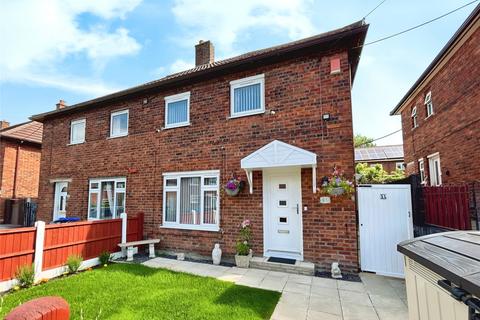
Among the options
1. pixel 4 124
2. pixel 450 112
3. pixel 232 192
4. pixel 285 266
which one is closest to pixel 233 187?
pixel 232 192

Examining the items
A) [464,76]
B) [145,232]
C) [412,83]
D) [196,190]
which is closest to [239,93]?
[196,190]

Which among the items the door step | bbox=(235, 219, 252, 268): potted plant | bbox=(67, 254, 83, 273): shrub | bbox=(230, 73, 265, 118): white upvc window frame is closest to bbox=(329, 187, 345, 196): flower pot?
the door step

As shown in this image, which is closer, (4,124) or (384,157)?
(4,124)

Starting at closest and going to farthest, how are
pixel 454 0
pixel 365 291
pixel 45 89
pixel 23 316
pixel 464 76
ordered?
pixel 23 316 < pixel 365 291 < pixel 454 0 < pixel 464 76 < pixel 45 89

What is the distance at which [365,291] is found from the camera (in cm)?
480

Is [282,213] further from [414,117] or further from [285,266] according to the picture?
[414,117]

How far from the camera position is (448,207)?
19.9 feet

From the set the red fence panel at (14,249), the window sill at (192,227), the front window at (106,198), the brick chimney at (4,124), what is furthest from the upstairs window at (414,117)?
the brick chimney at (4,124)

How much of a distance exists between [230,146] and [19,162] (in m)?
16.2

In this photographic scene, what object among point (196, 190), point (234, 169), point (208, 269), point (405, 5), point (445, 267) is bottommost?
point (208, 269)

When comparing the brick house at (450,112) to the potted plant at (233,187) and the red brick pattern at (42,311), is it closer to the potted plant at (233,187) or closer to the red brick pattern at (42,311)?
the potted plant at (233,187)

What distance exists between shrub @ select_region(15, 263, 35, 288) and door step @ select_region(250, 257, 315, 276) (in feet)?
16.5

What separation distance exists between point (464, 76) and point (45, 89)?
1814cm

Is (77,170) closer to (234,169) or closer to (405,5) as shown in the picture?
(234,169)
